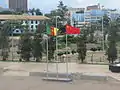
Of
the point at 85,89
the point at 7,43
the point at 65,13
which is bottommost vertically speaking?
the point at 85,89

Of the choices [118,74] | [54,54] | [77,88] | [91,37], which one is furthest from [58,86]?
[91,37]

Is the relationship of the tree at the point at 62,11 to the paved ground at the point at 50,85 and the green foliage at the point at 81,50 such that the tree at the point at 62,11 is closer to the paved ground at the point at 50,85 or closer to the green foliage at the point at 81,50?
the green foliage at the point at 81,50

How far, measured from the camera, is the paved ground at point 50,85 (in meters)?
14.8

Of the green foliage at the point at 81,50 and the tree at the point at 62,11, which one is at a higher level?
the tree at the point at 62,11

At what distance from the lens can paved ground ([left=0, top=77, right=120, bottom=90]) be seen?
1477cm

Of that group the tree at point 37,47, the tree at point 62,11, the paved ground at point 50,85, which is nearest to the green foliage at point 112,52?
the tree at point 37,47

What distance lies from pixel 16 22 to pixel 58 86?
68372mm

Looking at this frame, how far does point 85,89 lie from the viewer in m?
14.5

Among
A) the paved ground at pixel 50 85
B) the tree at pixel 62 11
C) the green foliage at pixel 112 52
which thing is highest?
the tree at pixel 62 11

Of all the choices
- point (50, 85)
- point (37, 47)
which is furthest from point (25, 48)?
point (50, 85)

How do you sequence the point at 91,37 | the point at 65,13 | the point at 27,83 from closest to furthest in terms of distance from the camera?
1. the point at 27,83
2. the point at 91,37
3. the point at 65,13

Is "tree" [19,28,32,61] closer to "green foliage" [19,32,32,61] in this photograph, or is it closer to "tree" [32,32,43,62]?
"green foliage" [19,32,32,61]

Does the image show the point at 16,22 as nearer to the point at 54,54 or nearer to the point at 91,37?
the point at 91,37

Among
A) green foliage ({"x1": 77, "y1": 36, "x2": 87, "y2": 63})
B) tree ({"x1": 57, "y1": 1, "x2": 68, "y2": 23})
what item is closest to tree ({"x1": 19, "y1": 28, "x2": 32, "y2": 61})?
green foliage ({"x1": 77, "y1": 36, "x2": 87, "y2": 63})
